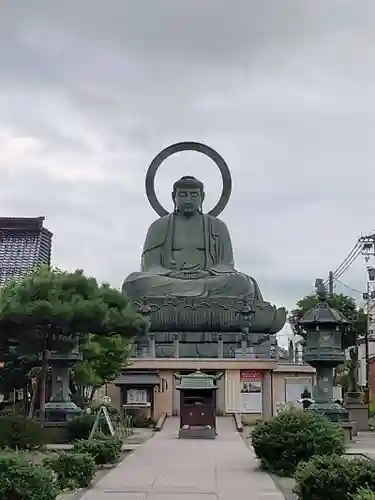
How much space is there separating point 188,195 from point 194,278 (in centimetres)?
471

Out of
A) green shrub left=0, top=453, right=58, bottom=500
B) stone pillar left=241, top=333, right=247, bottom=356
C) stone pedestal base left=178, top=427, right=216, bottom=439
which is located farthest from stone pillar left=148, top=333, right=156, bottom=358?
green shrub left=0, top=453, right=58, bottom=500

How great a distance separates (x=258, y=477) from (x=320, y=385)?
9195 millimetres

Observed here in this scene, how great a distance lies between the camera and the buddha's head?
1901 inches

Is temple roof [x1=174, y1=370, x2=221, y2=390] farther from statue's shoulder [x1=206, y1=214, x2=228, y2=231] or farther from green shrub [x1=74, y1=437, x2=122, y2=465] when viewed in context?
statue's shoulder [x1=206, y1=214, x2=228, y2=231]

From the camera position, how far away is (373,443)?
23469 mm

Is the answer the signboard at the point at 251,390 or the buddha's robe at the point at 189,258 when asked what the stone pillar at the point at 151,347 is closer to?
the buddha's robe at the point at 189,258

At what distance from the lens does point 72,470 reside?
13.2 m

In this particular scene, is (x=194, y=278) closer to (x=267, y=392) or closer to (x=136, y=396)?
(x=267, y=392)

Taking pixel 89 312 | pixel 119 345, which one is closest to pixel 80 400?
pixel 119 345

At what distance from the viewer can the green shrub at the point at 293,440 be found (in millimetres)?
14945

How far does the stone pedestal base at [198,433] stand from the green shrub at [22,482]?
15722 mm

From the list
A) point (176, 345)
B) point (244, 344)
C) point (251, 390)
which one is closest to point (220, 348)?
point (244, 344)

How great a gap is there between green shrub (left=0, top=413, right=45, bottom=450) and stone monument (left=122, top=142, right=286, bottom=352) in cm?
2354

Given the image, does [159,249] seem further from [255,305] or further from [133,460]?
[133,460]
